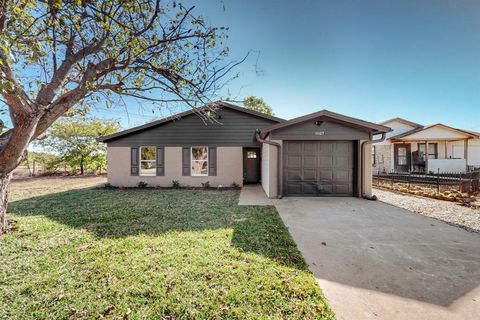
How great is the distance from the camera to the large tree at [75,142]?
16.7 m

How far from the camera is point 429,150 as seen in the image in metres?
16.0

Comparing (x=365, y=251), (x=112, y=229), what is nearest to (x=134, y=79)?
(x=112, y=229)

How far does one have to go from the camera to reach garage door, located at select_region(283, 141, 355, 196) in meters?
7.83

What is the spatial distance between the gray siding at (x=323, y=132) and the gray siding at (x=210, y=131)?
290cm

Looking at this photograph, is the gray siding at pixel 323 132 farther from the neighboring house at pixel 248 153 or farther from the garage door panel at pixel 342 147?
the garage door panel at pixel 342 147

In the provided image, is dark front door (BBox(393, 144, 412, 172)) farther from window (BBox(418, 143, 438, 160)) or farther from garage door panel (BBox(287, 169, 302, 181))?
garage door panel (BBox(287, 169, 302, 181))

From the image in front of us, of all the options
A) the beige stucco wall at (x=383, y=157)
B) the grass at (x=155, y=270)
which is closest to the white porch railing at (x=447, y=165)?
the beige stucco wall at (x=383, y=157)

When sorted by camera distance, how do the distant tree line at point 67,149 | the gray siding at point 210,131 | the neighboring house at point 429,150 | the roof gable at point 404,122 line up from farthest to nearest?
the roof gable at point 404,122 < the distant tree line at point 67,149 < the neighboring house at point 429,150 < the gray siding at point 210,131

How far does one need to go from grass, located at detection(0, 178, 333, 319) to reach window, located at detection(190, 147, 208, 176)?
230 inches

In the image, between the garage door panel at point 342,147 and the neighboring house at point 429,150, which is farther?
the neighboring house at point 429,150

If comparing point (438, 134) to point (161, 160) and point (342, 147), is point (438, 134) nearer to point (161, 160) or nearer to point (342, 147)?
point (342, 147)

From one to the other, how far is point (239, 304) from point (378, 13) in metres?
10.5

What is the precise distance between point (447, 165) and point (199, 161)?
59.1 ft

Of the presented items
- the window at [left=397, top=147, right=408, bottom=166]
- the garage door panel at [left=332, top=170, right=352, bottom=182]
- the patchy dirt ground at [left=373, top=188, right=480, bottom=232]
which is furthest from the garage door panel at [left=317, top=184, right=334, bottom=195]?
the window at [left=397, top=147, right=408, bottom=166]
